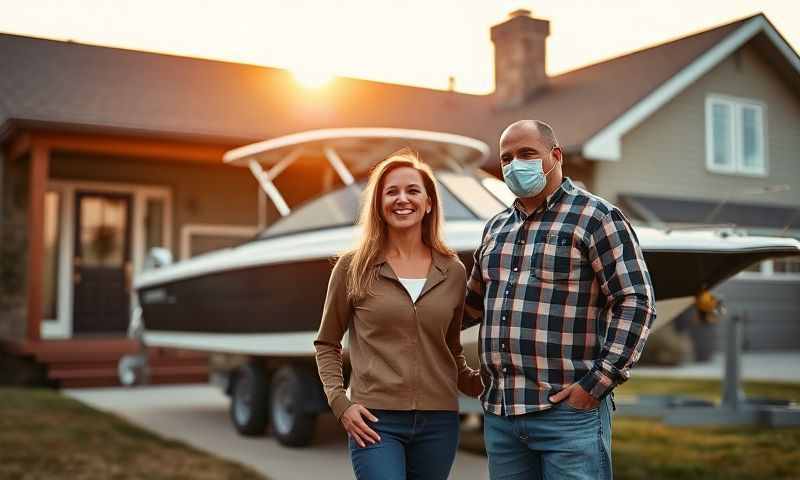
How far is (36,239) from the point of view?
1177 centimetres

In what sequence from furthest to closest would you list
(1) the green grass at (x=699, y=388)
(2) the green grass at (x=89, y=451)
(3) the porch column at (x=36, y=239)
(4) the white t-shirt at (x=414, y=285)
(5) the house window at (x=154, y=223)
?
(5) the house window at (x=154, y=223) → (3) the porch column at (x=36, y=239) → (1) the green grass at (x=699, y=388) → (2) the green grass at (x=89, y=451) → (4) the white t-shirt at (x=414, y=285)

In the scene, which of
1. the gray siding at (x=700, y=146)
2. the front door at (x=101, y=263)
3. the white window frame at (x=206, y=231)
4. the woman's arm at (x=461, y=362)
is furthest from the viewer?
the gray siding at (x=700, y=146)

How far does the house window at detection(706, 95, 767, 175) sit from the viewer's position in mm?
16609

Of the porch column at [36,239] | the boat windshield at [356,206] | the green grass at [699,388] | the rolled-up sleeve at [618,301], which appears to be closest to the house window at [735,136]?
the green grass at [699,388]

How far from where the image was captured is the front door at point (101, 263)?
13805mm

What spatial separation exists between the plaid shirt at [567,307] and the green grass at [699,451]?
3670 mm

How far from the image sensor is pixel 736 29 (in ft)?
53.1

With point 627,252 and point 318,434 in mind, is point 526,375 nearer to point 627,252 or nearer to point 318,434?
point 627,252

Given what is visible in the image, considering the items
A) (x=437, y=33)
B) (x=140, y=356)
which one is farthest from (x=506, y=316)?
(x=140, y=356)

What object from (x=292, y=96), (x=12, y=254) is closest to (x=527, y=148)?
(x=12, y=254)

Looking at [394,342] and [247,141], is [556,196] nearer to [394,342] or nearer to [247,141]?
[394,342]

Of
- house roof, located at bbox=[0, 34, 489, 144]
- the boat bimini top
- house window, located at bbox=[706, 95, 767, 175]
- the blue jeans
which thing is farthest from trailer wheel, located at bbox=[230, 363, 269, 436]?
house window, located at bbox=[706, 95, 767, 175]

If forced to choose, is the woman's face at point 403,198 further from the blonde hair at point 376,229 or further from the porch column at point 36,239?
the porch column at point 36,239

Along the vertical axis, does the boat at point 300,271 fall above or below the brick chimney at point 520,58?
below
